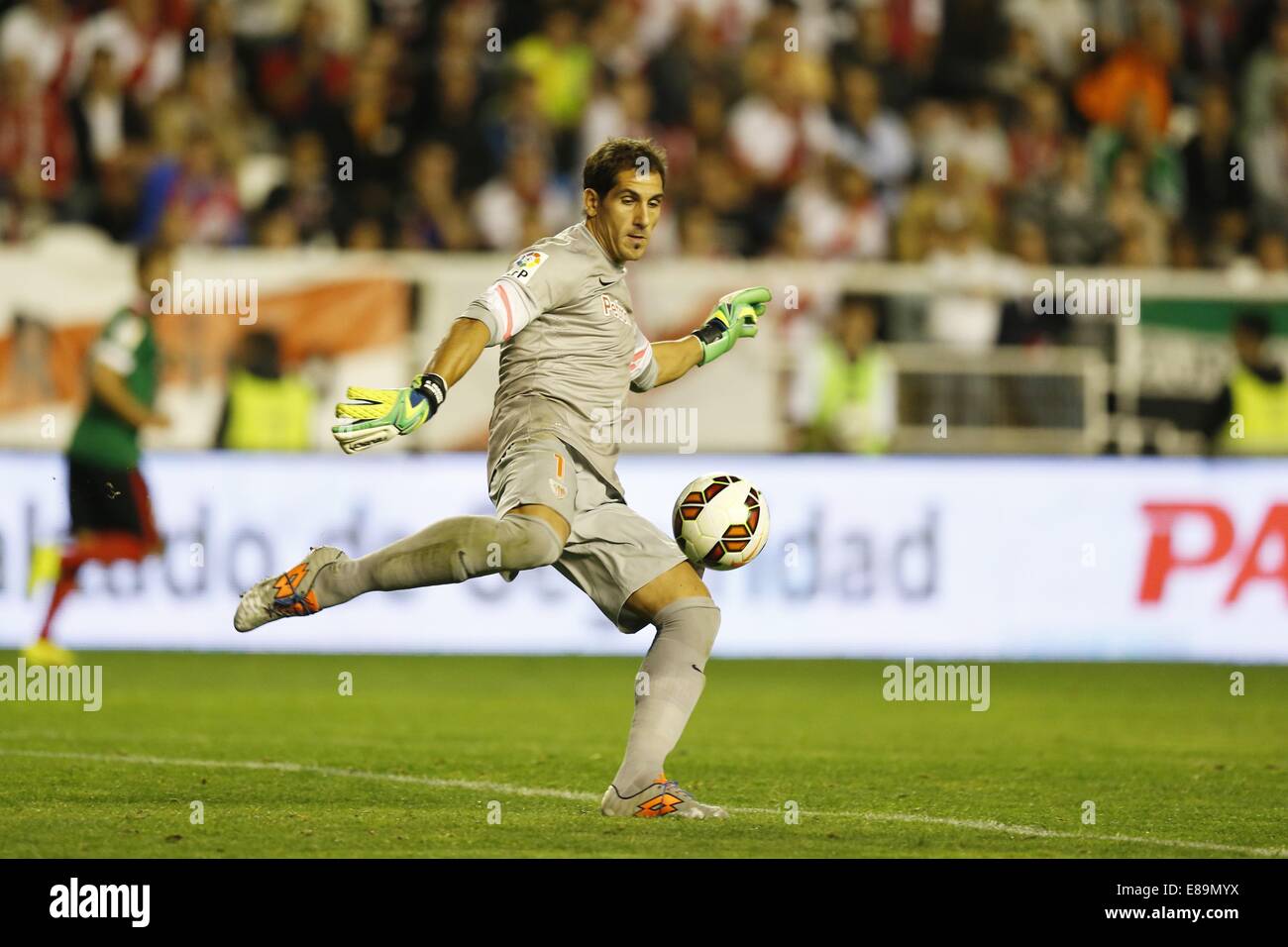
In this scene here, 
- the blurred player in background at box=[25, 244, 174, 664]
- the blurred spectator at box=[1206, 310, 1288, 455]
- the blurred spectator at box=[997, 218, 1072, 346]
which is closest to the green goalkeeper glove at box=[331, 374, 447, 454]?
the blurred player in background at box=[25, 244, 174, 664]

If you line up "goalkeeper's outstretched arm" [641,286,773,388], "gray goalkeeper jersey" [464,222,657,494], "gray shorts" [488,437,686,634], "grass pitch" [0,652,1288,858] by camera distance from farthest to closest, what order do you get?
"goalkeeper's outstretched arm" [641,286,773,388] → "gray goalkeeper jersey" [464,222,657,494] → "gray shorts" [488,437,686,634] → "grass pitch" [0,652,1288,858]

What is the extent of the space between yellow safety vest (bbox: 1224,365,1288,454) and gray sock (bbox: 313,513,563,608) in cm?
941

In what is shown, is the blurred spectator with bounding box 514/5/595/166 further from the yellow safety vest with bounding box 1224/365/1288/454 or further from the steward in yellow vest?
the yellow safety vest with bounding box 1224/365/1288/454

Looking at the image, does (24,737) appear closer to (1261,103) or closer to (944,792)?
(944,792)

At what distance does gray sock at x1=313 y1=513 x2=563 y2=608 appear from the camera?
7215 mm

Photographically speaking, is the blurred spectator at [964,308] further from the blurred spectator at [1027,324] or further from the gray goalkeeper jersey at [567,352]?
the gray goalkeeper jersey at [567,352]

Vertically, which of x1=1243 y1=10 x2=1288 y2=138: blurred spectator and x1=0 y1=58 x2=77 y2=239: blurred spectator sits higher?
x1=1243 y1=10 x2=1288 y2=138: blurred spectator

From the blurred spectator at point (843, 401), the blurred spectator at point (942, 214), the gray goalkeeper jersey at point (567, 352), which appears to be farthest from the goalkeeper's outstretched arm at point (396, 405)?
the blurred spectator at point (942, 214)

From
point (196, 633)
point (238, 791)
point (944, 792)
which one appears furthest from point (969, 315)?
point (238, 791)

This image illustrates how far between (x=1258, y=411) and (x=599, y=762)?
26.2ft

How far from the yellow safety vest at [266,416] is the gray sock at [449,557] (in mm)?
7718

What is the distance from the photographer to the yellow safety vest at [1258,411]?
611 inches

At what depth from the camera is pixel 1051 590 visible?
14570 mm

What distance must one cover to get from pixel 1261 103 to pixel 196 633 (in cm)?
1073
